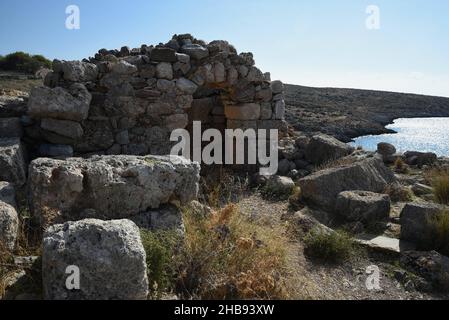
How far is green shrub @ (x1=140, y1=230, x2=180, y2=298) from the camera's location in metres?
3.03

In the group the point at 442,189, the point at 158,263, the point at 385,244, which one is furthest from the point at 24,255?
the point at 442,189

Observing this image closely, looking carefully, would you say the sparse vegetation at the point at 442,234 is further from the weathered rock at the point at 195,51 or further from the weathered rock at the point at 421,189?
the weathered rock at the point at 195,51

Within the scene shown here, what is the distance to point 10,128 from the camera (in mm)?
5309

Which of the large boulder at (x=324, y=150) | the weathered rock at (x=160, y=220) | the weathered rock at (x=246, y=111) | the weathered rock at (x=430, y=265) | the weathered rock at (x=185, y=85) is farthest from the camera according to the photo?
the large boulder at (x=324, y=150)

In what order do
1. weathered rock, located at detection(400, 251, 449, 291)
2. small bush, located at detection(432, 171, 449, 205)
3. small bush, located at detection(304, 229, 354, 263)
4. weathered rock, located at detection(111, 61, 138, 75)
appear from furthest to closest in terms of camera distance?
weathered rock, located at detection(111, 61, 138, 75) → small bush, located at detection(432, 171, 449, 205) → small bush, located at detection(304, 229, 354, 263) → weathered rock, located at detection(400, 251, 449, 291)

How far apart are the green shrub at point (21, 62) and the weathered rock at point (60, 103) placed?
2068 cm

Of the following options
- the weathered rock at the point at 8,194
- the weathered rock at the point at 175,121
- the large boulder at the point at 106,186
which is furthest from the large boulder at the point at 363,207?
the weathered rock at the point at 8,194

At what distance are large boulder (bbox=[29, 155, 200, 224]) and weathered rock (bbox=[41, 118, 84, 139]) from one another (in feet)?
6.22

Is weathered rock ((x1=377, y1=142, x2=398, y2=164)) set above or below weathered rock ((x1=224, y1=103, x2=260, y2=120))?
below

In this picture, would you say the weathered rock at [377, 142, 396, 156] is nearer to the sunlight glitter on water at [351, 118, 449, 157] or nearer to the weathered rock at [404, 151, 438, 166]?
the weathered rock at [404, 151, 438, 166]

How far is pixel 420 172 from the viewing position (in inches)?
333

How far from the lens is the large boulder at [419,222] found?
15.7ft

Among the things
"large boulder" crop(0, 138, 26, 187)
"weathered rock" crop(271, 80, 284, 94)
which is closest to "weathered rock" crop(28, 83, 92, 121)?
"large boulder" crop(0, 138, 26, 187)

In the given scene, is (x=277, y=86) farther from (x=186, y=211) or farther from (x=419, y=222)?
(x=186, y=211)
